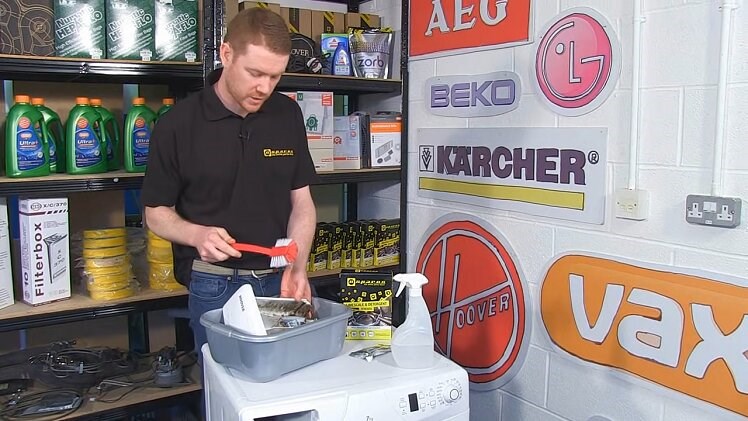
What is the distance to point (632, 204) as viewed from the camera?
1.91 m

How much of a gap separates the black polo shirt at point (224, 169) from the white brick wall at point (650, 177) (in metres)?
0.85

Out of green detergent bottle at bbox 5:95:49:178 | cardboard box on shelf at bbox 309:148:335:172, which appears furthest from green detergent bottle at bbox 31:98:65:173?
cardboard box on shelf at bbox 309:148:335:172

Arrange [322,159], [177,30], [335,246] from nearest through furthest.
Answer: [177,30]
[322,159]
[335,246]

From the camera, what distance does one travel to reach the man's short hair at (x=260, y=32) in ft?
5.74

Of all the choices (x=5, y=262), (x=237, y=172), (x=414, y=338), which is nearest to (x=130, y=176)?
(x=5, y=262)

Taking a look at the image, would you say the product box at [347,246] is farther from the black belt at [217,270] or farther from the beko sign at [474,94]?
the black belt at [217,270]

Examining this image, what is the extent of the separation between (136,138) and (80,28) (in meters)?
0.41

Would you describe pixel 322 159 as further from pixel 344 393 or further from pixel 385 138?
pixel 344 393

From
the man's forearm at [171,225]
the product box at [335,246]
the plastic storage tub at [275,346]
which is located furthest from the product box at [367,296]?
the product box at [335,246]

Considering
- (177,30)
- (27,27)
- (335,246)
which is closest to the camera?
(27,27)

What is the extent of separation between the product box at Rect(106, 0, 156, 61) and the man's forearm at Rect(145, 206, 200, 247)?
27.5 inches

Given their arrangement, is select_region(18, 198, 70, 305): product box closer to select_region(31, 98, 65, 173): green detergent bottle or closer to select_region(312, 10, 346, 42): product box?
select_region(31, 98, 65, 173): green detergent bottle

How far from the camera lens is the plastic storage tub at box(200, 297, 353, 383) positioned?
1498mm

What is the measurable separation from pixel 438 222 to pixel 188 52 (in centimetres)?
117
